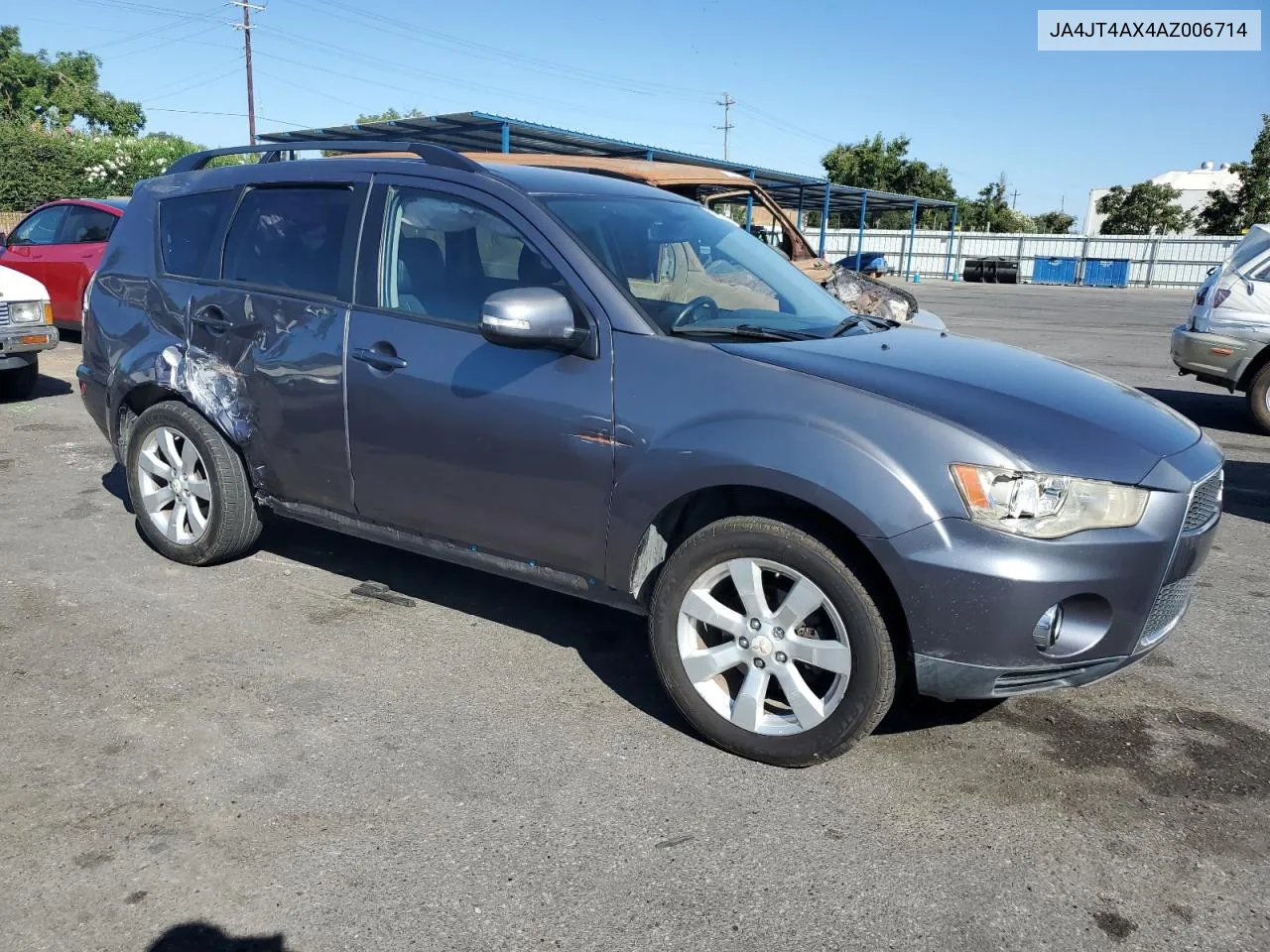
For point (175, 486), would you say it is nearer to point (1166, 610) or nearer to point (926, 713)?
point (926, 713)

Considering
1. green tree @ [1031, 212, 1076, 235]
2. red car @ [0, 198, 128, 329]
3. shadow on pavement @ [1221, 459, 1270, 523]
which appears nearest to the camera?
shadow on pavement @ [1221, 459, 1270, 523]

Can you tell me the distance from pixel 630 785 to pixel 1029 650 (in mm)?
1230

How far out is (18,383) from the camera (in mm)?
9094

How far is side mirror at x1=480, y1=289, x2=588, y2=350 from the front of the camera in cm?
325

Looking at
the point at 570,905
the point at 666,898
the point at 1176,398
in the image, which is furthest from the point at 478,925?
the point at 1176,398

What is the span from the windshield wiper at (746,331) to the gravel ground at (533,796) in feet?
4.34

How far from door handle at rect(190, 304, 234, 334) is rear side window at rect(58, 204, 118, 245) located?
861 cm

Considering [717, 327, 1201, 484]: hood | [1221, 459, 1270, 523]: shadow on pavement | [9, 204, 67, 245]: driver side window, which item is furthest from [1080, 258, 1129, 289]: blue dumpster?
[717, 327, 1201, 484]: hood

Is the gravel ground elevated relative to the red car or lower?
lower

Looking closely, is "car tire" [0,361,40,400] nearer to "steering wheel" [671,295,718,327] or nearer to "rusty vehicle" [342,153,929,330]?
"rusty vehicle" [342,153,929,330]

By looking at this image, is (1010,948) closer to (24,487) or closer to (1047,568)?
(1047,568)

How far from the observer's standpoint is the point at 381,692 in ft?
11.9

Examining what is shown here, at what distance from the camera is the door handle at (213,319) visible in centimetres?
435

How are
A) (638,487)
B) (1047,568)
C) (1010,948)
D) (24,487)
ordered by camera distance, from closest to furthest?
(1010,948) < (1047,568) < (638,487) < (24,487)
